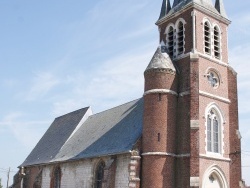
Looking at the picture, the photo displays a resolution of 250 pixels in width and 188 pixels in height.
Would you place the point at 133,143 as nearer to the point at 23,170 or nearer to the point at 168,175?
the point at 168,175

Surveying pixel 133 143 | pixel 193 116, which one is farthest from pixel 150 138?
pixel 193 116

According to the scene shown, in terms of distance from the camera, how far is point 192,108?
23.8 m

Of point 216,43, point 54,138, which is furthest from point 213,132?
point 54,138

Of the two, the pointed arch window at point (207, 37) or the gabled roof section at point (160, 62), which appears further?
the pointed arch window at point (207, 37)

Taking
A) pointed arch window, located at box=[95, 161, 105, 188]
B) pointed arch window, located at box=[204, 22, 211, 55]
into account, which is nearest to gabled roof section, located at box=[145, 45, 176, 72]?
pointed arch window, located at box=[204, 22, 211, 55]

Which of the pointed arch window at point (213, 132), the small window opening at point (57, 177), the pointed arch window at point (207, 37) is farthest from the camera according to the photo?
the small window opening at point (57, 177)

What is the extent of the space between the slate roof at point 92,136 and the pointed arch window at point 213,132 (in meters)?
4.59

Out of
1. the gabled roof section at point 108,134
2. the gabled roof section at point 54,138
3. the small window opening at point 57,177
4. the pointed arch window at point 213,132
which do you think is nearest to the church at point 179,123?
the pointed arch window at point 213,132

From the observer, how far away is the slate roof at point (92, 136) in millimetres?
26703

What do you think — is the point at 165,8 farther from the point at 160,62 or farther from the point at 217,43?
the point at 160,62

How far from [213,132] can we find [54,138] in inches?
767

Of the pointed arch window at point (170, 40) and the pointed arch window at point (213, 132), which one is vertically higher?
the pointed arch window at point (170, 40)

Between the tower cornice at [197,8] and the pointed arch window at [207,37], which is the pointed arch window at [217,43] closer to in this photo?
the pointed arch window at [207,37]

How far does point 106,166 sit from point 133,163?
2.49 m
